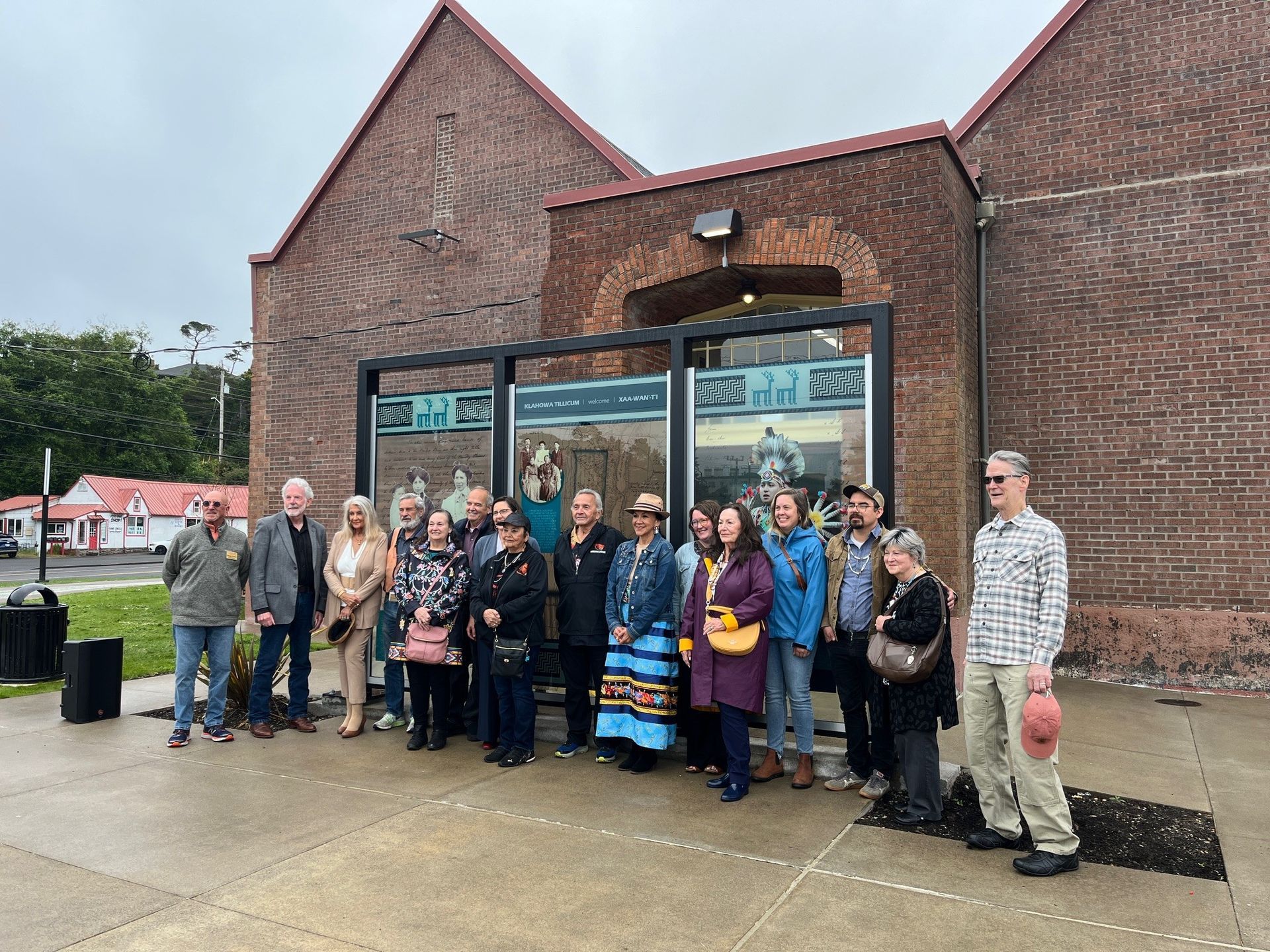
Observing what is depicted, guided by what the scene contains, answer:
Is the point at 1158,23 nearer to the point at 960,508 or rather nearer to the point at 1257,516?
the point at 1257,516

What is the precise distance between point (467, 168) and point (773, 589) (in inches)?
374

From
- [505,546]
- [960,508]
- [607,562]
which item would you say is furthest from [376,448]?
[960,508]

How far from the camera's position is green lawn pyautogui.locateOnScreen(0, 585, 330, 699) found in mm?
9617

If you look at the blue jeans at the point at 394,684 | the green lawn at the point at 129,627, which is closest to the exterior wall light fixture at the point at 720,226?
the blue jeans at the point at 394,684

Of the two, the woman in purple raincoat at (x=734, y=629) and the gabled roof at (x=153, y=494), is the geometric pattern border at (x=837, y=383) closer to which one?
the woman in purple raincoat at (x=734, y=629)

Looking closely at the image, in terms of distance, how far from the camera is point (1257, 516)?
864 centimetres

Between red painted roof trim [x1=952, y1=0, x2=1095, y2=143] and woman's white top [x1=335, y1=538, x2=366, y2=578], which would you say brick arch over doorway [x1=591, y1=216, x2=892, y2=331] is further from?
woman's white top [x1=335, y1=538, x2=366, y2=578]

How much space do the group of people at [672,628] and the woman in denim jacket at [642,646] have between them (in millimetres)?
13

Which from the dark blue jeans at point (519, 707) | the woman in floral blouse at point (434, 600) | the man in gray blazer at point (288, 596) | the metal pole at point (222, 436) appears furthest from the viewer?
the metal pole at point (222, 436)

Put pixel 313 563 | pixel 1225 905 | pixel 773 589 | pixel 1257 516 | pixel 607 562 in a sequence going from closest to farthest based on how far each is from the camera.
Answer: pixel 1225 905, pixel 773 589, pixel 607 562, pixel 313 563, pixel 1257 516

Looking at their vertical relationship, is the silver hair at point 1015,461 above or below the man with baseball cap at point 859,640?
above

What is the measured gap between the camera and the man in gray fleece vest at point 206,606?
20.7ft

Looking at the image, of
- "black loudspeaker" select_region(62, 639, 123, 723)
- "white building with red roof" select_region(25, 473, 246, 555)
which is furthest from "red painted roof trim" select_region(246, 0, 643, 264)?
"white building with red roof" select_region(25, 473, 246, 555)

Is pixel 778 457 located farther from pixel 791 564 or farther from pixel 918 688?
pixel 918 688
